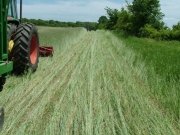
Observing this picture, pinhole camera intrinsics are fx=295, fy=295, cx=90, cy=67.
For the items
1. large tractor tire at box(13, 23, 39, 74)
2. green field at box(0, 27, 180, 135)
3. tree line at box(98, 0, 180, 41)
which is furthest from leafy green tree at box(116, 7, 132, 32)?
large tractor tire at box(13, 23, 39, 74)

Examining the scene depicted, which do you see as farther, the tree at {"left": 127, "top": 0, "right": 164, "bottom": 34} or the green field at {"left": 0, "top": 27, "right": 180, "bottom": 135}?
the tree at {"left": 127, "top": 0, "right": 164, "bottom": 34}

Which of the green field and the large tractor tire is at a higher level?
the large tractor tire

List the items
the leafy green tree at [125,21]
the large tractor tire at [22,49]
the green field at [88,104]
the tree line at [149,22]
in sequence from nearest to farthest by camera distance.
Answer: the green field at [88,104], the large tractor tire at [22,49], the tree line at [149,22], the leafy green tree at [125,21]

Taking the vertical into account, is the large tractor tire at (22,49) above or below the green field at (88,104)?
above

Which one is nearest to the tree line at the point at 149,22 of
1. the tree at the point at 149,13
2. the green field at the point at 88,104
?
the tree at the point at 149,13

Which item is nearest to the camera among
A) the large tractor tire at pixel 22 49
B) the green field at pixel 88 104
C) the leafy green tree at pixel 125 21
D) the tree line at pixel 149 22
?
the green field at pixel 88 104

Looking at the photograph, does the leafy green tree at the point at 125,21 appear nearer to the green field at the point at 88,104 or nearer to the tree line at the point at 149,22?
the tree line at the point at 149,22

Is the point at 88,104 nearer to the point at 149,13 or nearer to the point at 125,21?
the point at 149,13

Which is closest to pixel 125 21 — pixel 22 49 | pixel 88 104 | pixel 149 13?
pixel 149 13

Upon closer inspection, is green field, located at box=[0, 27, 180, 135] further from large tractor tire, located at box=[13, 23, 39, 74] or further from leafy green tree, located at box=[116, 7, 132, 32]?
leafy green tree, located at box=[116, 7, 132, 32]

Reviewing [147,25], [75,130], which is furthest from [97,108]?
[147,25]

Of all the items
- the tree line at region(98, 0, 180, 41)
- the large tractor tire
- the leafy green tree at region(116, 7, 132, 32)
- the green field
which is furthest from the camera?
the leafy green tree at region(116, 7, 132, 32)

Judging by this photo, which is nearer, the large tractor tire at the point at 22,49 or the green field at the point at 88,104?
the green field at the point at 88,104

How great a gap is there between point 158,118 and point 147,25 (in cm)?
2420
